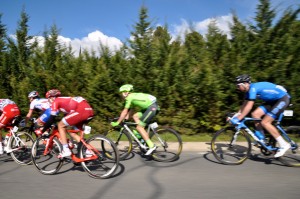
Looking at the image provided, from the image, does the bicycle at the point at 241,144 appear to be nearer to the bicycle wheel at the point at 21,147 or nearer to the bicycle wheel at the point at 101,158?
the bicycle wheel at the point at 101,158

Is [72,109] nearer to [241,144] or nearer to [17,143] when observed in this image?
[17,143]

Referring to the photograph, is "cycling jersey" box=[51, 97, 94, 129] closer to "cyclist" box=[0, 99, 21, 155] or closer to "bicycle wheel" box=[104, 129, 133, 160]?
"bicycle wheel" box=[104, 129, 133, 160]

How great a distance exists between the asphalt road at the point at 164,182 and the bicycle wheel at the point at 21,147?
290mm

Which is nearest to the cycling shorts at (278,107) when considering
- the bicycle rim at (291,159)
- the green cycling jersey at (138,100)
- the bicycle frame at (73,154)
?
the bicycle rim at (291,159)

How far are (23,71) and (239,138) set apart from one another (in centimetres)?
922

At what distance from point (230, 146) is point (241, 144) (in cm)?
25

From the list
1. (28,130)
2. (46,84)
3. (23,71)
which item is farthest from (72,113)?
(23,71)

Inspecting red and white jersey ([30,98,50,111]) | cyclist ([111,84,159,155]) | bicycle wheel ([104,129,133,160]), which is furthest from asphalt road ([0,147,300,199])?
red and white jersey ([30,98,50,111])

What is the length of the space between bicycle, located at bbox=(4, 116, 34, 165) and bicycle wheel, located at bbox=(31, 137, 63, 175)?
0.61m

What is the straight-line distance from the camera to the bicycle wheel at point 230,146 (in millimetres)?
5688

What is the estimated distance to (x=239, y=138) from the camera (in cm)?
578

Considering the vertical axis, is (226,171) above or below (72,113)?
below

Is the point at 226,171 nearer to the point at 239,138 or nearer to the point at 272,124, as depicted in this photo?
the point at 239,138

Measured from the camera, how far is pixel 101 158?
17.1 ft
